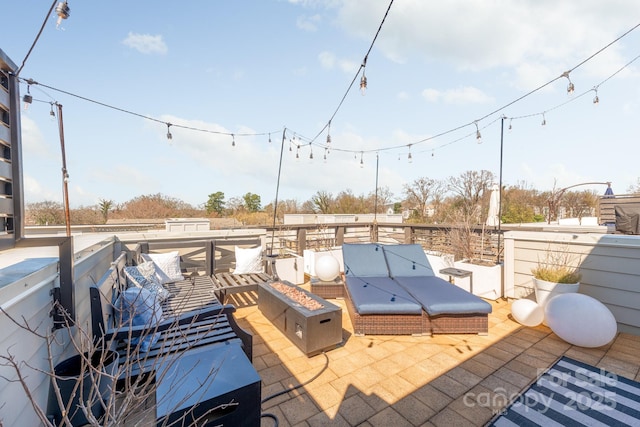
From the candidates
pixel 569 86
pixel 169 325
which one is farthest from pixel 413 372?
pixel 569 86

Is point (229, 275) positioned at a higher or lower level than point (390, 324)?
higher

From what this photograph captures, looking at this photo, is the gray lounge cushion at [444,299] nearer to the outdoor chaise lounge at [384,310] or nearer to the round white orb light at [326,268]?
the outdoor chaise lounge at [384,310]

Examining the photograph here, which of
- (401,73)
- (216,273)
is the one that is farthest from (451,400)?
(401,73)

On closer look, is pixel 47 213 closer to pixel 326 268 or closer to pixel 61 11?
pixel 61 11

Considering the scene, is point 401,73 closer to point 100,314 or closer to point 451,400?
point 451,400

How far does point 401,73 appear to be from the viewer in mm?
5641

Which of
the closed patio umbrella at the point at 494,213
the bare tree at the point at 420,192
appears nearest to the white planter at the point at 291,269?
the closed patio umbrella at the point at 494,213

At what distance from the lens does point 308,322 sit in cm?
272

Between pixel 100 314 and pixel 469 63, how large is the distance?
679cm

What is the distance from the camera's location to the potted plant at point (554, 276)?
3.49 m

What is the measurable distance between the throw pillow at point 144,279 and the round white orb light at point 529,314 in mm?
4065

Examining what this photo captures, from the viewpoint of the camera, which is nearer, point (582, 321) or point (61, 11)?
point (61, 11)

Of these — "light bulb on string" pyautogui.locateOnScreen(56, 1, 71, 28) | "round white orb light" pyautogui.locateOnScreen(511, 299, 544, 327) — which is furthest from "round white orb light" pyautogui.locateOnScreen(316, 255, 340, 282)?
"light bulb on string" pyautogui.locateOnScreen(56, 1, 71, 28)

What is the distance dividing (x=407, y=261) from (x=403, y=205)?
18583 millimetres
